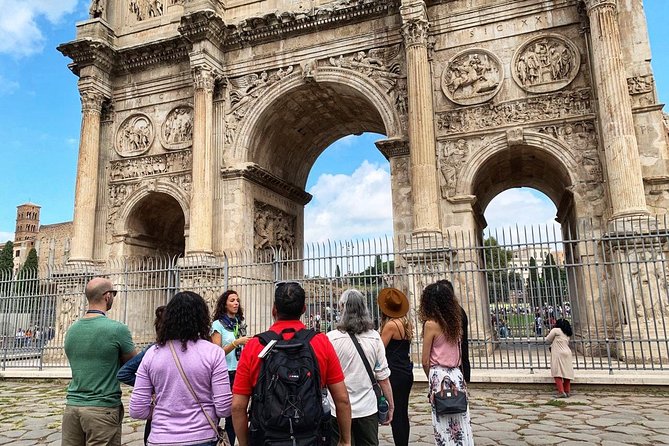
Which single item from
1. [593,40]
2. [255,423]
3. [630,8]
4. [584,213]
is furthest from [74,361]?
[630,8]

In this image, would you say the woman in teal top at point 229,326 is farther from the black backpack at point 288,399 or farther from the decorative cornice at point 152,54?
the decorative cornice at point 152,54

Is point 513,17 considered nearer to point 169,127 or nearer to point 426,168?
point 426,168

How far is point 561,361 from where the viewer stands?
25.2 feet

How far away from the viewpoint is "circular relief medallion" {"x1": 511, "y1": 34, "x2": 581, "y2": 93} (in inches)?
484

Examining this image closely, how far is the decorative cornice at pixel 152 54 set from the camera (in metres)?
16.0

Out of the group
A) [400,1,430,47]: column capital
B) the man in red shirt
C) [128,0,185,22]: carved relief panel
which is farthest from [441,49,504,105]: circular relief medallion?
the man in red shirt

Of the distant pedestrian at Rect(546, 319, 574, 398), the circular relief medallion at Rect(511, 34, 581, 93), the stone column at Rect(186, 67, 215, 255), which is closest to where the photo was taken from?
the distant pedestrian at Rect(546, 319, 574, 398)

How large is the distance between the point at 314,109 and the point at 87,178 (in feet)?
23.6

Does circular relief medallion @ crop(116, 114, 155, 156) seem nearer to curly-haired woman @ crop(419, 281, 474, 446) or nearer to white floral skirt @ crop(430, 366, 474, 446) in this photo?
curly-haired woman @ crop(419, 281, 474, 446)

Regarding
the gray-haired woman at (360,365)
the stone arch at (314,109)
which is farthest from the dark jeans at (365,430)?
the stone arch at (314,109)

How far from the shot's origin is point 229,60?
619 inches

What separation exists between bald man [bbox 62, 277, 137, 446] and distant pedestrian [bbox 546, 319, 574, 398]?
21.1 ft

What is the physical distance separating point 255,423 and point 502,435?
154 inches

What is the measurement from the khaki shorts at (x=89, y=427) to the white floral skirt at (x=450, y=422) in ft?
7.08
